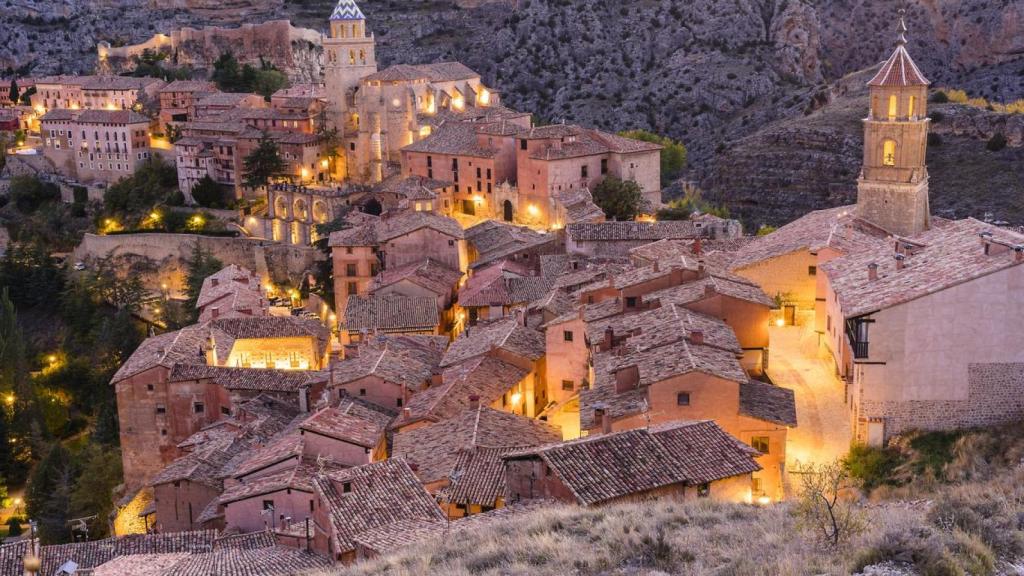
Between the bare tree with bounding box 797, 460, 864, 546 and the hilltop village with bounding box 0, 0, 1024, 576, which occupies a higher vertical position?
the bare tree with bounding box 797, 460, 864, 546

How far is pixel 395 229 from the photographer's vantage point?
3641 centimetres

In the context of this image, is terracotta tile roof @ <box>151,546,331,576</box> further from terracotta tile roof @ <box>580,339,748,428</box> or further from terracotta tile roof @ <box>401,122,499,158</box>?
terracotta tile roof @ <box>401,122,499,158</box>

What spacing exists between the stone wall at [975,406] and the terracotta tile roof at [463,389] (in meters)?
8.41

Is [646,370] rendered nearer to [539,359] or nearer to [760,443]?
[760,443]

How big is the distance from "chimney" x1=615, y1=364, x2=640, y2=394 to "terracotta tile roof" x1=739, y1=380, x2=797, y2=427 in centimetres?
176

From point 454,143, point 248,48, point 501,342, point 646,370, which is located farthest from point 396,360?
point 248,48

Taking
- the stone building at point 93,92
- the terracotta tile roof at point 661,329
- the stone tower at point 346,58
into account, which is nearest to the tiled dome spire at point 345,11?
the stone tower at point 346,58

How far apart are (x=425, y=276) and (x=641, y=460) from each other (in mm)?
19279

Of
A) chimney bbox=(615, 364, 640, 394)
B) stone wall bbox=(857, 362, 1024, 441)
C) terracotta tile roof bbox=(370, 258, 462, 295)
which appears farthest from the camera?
terracotta tile roof bbox=(370, 258, 462, 295)

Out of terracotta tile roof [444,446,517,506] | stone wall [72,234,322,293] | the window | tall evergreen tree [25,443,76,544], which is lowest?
tall evergreen tree [25,443,76,544]

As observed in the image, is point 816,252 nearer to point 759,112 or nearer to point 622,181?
point 622,181

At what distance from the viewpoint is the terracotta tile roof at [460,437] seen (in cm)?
1970

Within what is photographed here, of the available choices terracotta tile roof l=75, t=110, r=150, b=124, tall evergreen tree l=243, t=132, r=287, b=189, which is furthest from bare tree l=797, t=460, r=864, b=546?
terracotta tile roof l=75, t=110, r=150, b=124

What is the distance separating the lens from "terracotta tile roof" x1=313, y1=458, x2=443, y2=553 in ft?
53.2
